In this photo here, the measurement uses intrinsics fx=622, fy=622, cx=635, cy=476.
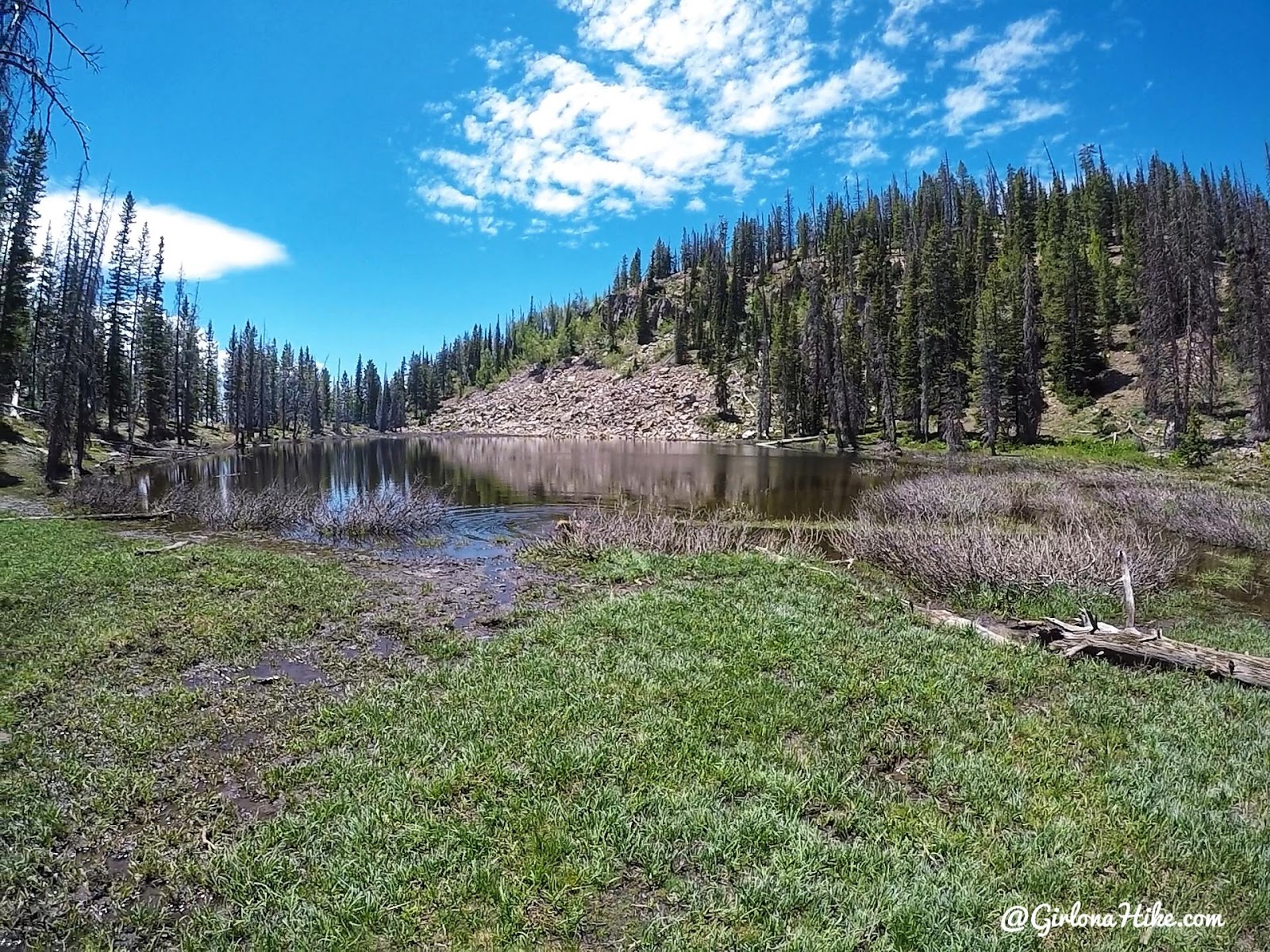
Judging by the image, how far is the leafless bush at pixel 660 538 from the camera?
17844 millimetres

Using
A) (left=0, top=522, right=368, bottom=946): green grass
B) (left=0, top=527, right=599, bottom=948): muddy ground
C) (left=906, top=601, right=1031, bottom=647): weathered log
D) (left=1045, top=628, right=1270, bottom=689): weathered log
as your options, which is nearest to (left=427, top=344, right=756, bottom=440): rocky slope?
(left=906, top=601, right=1031, bottom=647): weathered log

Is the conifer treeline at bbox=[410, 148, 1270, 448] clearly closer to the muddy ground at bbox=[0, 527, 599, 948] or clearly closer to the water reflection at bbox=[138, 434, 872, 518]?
the water reflection at bbox=[138, 434, 872, 518]

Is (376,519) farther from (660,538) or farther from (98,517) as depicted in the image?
(660,538)

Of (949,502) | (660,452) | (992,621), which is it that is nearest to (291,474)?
(660,452)

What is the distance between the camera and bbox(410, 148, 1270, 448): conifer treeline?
5175cm

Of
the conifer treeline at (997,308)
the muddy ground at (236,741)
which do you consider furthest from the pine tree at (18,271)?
the conifer treeline at (997,308)

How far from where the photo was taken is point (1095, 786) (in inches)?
236

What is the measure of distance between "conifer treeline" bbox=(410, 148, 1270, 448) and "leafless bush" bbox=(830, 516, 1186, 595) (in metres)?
39.1

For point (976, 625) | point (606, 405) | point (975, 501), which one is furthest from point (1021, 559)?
point (606, 405)

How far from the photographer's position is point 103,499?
74.7 feet

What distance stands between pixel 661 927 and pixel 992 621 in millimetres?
10234

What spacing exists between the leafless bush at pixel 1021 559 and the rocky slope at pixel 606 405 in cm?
7518

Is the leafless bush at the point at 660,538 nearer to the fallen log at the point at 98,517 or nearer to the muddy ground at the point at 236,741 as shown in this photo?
the muddy ground at the point at 236,741

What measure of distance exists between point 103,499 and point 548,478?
23.8m
